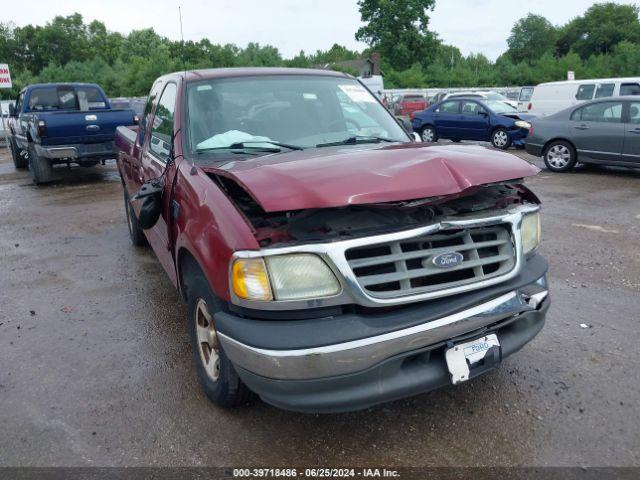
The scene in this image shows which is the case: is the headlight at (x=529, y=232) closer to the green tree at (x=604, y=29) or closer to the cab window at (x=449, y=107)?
the cab window at (x=449, y=107)

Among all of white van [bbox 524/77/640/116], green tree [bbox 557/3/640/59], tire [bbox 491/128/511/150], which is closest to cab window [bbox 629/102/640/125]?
tire [bbox 491/128/511/150]

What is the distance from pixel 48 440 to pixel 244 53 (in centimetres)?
5918

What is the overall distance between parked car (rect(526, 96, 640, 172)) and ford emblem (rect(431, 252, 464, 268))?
9.00 m

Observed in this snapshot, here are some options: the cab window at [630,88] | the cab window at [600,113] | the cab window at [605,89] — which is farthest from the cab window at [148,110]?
the cab window at [605,89]

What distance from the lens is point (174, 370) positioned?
358 centimetres

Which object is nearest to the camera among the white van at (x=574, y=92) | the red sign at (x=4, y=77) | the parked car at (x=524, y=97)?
the white van at (x=574, y=92)

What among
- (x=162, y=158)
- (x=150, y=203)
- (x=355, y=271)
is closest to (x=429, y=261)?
(x=355, y=271)

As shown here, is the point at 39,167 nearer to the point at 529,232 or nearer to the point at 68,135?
the point at 68,135

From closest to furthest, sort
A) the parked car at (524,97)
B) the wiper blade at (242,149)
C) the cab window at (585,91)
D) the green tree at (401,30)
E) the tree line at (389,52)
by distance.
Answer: the wiper blade at (242,149) < the cab window at (585,91) < the parked car at (524,97) < the tree line at (389,52) < the green tree at (401,30)

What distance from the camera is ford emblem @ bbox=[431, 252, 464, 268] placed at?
2.51 m

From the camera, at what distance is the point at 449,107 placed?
1625 centimetres

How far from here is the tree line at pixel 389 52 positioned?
1939 inches

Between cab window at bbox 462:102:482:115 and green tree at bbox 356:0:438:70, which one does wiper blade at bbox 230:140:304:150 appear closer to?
cab window at bbox 462:102:482:115

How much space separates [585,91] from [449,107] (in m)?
3.96
